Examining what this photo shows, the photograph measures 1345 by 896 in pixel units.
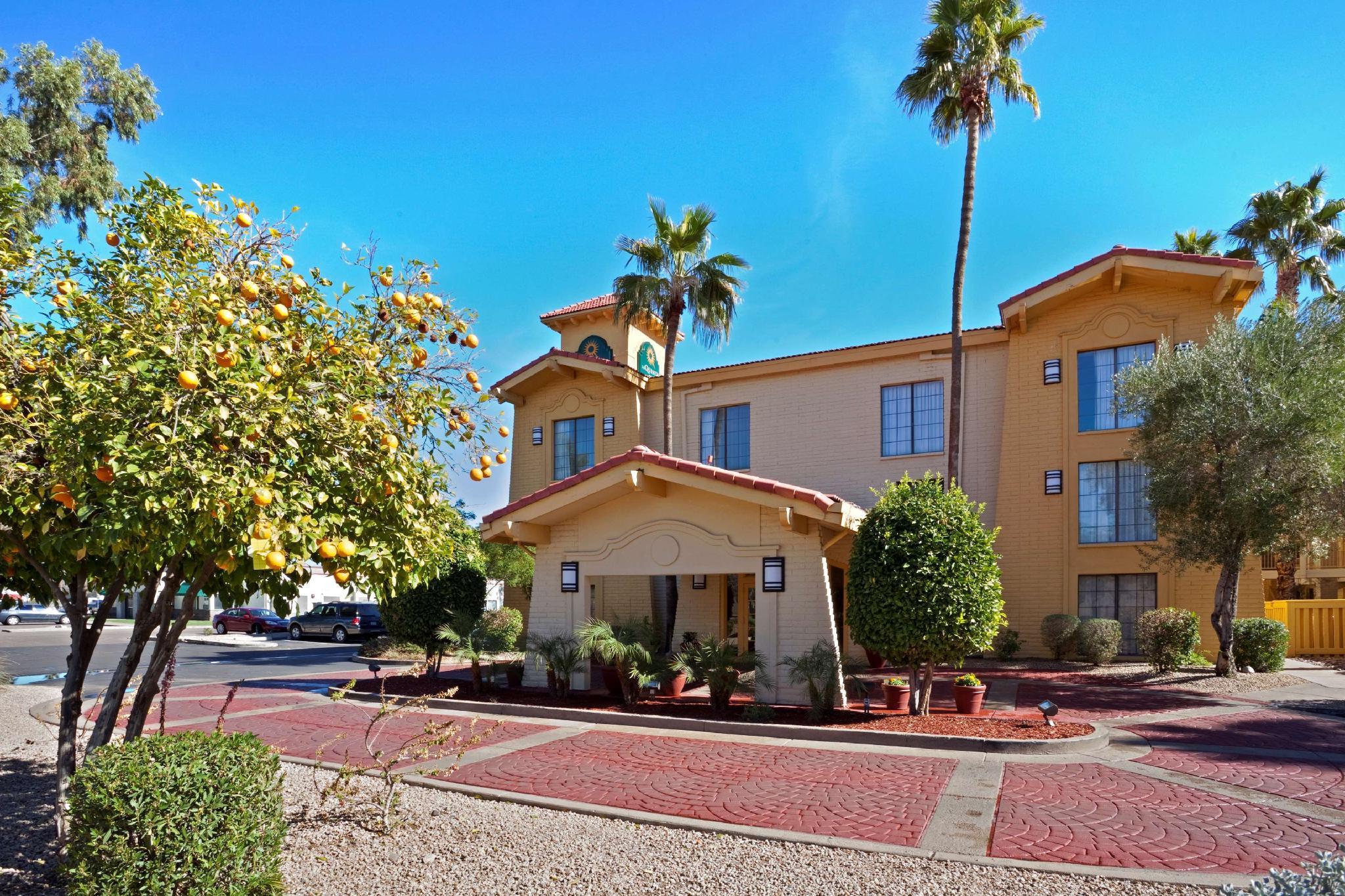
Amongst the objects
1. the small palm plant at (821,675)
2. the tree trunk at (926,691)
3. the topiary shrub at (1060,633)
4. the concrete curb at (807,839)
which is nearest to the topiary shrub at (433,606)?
the small palm plant at (821,675)

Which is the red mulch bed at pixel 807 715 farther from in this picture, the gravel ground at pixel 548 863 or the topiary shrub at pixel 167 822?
the topiary shrub at pixel 167 822

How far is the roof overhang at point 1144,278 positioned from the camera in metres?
18.9

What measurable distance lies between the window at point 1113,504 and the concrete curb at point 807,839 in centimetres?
1604

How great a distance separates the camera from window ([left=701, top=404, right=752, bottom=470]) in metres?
24.8

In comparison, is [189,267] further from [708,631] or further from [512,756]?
[708,631]

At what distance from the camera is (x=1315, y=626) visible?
23.3 meters

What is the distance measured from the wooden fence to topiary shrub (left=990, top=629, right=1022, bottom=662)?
838cm

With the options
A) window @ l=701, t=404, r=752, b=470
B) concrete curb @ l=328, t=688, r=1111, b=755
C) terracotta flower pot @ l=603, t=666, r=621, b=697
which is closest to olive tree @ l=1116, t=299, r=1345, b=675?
concrete curb @ l=328, t=688, r=1111, b=755

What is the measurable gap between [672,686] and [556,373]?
14.4 metres

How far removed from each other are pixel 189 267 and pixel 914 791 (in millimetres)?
7636

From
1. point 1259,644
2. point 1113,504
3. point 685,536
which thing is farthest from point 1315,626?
point 685,536

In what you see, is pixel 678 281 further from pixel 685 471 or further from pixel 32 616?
pixel 32 616

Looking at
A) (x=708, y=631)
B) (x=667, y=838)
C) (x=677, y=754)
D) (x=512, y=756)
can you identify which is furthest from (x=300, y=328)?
(x=708, y=631)

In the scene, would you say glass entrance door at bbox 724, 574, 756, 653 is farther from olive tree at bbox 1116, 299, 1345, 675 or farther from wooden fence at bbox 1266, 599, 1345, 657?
wooden fence at bbox 1266, 599, 1345, 657
